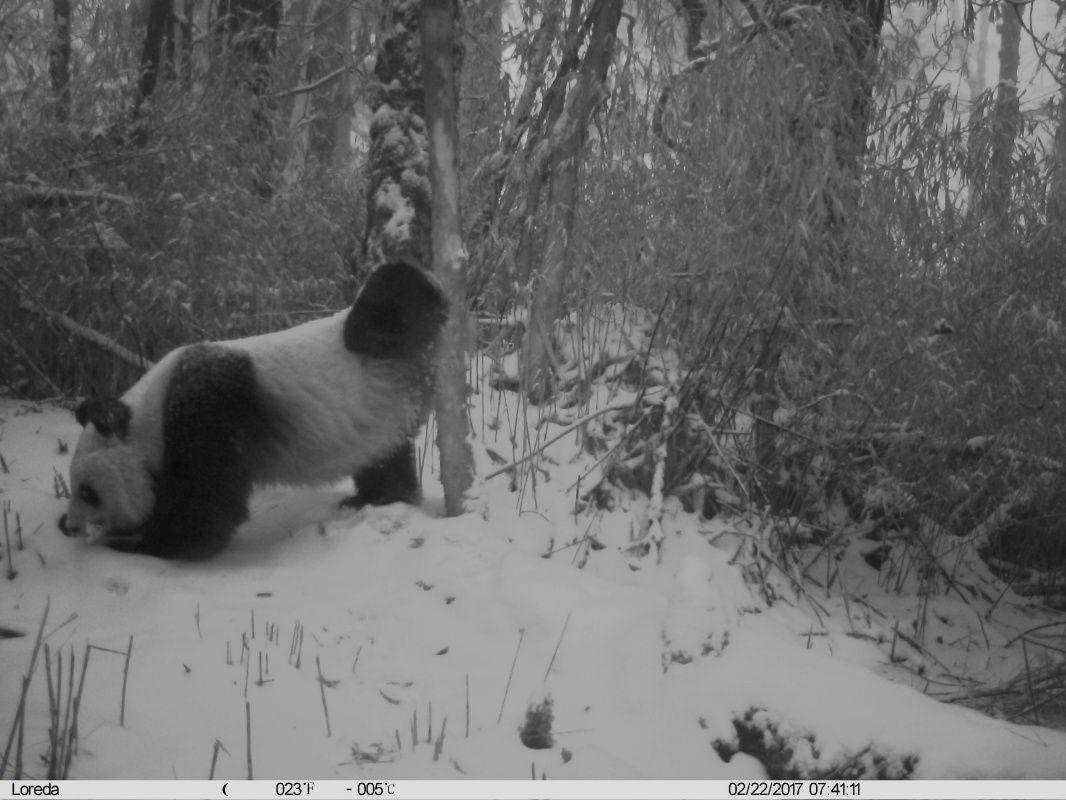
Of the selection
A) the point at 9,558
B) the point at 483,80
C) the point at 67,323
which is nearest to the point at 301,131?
the point at 483,80

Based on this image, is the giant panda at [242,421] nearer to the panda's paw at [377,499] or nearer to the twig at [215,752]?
the panda's paw at [377,499]

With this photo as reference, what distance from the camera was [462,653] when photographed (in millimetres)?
Answer: 2857

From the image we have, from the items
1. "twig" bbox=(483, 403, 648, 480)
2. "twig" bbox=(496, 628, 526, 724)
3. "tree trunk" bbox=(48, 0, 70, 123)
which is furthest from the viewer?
"tree trunk" bbox=(48, 0, 70, 123)

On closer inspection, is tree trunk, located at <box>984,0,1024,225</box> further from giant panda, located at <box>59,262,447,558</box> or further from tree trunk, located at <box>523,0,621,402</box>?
giant panda, located at <box>59,262,447,558</box>

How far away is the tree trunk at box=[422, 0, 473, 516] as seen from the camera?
378cm

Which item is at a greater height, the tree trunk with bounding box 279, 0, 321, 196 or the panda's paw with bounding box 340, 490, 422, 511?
the tree trunk with bounding box 279, 0, 321, 196

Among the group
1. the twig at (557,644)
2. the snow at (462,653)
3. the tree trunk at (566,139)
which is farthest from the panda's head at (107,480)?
the tree trunk at (566,139)

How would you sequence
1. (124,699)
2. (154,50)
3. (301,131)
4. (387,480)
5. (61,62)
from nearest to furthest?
(124,699), (387,480), (154,50), (61,62), (301,131)

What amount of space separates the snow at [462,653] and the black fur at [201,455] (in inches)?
6.2

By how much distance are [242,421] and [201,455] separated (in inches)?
8.5

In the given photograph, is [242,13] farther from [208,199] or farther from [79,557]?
[79,557]

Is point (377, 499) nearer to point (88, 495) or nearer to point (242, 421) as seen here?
point (242, 421)

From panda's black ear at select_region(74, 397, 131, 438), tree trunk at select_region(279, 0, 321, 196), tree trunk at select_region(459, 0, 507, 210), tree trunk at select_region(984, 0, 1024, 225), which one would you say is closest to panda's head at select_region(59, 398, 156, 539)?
panda's black ear at select_region(74, 397, 131, 438)

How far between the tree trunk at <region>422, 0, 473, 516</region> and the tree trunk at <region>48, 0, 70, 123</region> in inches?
86.5
